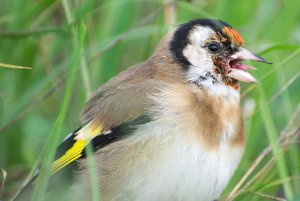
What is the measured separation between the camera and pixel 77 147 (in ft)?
11.7

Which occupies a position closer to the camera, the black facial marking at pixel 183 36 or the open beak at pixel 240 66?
the open beak at pixel 240 66

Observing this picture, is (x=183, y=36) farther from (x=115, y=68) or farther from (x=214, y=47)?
(x=115, y=68)

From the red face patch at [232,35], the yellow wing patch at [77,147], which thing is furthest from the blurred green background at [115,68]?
the red face patch at [232,35]

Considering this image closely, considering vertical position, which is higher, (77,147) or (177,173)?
(77,147)

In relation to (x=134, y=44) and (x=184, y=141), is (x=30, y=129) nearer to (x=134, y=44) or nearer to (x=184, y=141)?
(x=134, y=44)

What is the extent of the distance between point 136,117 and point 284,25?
3.52 feet

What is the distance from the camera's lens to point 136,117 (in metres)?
3.58

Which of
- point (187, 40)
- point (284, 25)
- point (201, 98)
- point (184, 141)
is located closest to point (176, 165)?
point (184, 141)

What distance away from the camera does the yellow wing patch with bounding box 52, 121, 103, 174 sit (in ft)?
11.7

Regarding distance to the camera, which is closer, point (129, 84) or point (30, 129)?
point (129, 84)

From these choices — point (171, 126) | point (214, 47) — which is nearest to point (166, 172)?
point (171, 126)

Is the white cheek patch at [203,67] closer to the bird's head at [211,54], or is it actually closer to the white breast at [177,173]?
the bird's head at [211,54]

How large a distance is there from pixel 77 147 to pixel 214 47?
679 mm

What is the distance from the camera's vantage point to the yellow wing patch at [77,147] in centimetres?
356
